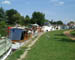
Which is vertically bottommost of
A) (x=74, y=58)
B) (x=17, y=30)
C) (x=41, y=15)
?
(x=74, y=58)

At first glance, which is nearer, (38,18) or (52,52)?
(52,52)

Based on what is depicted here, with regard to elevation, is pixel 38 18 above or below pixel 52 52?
above

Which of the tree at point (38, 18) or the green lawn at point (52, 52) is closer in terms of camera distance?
the green lawn at point (52, 52)

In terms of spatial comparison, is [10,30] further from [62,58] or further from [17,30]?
[62,58]

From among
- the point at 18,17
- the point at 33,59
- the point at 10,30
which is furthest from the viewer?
the point at 18,17

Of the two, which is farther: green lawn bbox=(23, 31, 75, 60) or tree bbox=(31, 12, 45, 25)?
tree bbox=(31, 12, 45, 25)

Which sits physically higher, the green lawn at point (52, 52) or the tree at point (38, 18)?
the tree at point (38, 18)

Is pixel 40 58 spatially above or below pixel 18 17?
below

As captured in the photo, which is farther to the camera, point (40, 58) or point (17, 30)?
point (17, 30)

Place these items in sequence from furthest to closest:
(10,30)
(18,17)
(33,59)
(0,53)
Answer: (18,17)
(10,30)
(33,59)
(0,53)

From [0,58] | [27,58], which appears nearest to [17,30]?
[27,58]

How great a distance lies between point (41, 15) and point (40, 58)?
389ft

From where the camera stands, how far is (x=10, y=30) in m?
21.0

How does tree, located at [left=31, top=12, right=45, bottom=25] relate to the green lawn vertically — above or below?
above
